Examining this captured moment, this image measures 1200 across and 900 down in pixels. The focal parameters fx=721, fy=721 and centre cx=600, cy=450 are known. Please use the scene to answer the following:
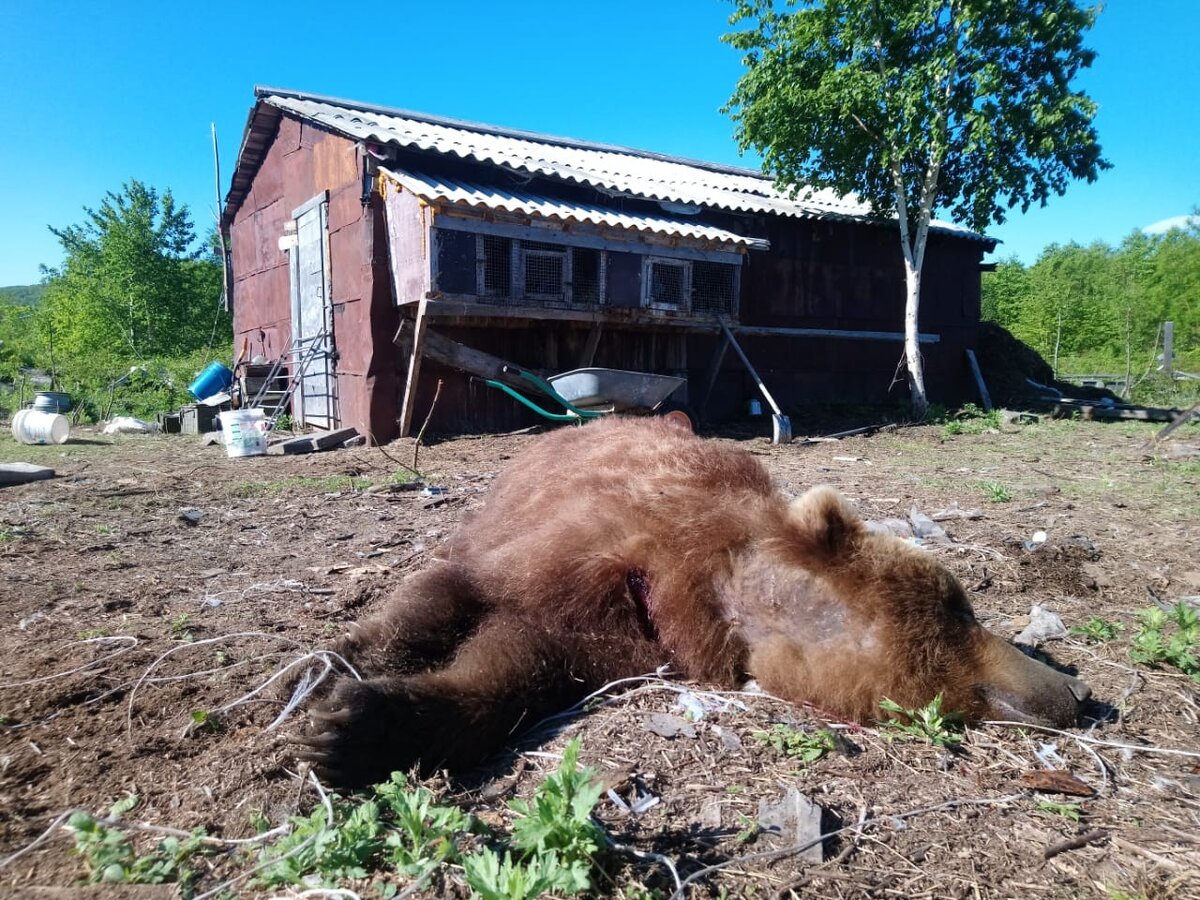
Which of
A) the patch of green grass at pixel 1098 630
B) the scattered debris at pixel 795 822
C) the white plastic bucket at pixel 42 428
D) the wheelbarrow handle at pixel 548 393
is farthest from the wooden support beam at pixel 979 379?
the white plastic bucket at pixel 42 428

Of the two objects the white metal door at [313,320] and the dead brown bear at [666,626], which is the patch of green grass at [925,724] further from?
the white metal door at [313,320]

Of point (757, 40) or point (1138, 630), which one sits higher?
point (757, 40)

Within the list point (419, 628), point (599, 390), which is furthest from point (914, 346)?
point (419, 628)

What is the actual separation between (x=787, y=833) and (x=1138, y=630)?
2.43 m

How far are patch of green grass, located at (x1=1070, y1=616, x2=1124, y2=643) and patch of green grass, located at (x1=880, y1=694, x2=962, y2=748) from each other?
1.27 metres

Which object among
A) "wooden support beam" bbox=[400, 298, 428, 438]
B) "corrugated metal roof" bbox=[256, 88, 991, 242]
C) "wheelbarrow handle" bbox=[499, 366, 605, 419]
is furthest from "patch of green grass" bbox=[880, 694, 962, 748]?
"corrugated metal roof" bbox=[256, 88, 991, 242]

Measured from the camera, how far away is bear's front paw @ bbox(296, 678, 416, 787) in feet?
6.54

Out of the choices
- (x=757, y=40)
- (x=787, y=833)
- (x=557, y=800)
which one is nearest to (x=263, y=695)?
(x=557, y=800)

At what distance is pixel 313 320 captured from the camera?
41.9ft

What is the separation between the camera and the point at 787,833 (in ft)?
5.99

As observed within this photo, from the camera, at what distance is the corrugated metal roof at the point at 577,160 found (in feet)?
36.2

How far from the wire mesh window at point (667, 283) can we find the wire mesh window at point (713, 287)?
0.65 ft

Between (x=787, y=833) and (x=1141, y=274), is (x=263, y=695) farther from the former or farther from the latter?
(x=1141, y=274)

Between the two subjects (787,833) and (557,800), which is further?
(787,833)
